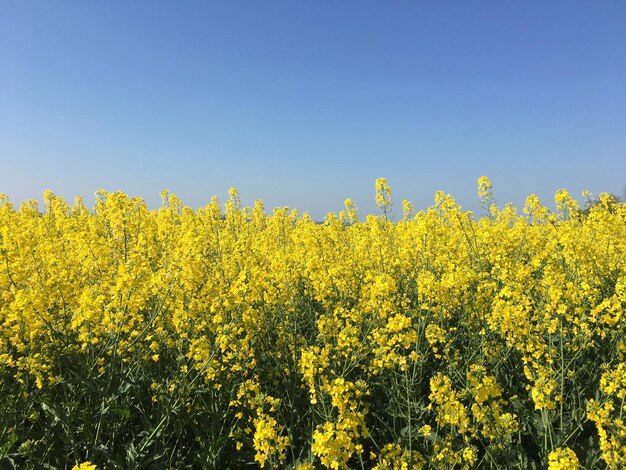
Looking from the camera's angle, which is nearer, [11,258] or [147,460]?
[147,460]

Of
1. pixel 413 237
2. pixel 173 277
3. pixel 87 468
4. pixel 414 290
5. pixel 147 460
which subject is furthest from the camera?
pixel 413 237

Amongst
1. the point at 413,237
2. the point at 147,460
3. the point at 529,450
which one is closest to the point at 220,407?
the point at 147,460

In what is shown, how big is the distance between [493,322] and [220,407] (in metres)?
2.23

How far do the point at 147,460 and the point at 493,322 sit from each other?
2.69 metres

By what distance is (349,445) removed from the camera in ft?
6.00

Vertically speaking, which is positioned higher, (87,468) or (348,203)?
(348,203)

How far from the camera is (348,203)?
338 inches

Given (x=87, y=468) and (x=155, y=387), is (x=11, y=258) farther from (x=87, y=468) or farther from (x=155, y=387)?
(x=87, y=468)

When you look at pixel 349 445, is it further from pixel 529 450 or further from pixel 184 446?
pixel 529 450

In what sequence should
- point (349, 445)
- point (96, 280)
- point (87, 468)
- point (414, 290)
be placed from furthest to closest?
point (414, 290), point (96, 280), point (349, 445), point (87, 468)

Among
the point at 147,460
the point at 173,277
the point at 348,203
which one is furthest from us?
the point at 348,203

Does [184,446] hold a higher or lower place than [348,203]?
lower

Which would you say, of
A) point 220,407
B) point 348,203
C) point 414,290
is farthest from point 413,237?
point 220,407

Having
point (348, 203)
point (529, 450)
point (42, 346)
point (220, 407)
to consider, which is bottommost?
point (529, 450)
